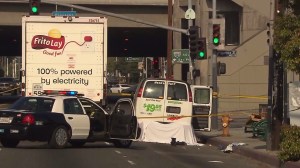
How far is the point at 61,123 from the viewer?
66.7ft

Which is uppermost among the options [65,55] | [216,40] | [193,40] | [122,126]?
[193,40]

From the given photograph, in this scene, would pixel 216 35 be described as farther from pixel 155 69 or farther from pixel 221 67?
pixel 155 69

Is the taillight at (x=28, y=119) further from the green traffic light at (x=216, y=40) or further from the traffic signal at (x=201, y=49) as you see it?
the traffic signal at (x=201, y=49)

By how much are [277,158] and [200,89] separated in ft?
40.4

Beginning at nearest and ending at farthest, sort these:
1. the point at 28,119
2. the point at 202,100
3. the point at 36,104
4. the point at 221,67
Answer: the point at 28,119 → the point at 36,104 → the point at 221,67 → the point at 202,100

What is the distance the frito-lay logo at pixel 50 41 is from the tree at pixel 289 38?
10.5m

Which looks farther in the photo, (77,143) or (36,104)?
(77,143)

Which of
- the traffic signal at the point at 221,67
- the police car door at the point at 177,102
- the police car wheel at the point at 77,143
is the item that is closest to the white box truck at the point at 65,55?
the police car door at the point at 177,102

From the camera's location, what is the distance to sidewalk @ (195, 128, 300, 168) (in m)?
17.6

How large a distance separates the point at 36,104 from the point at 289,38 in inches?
319

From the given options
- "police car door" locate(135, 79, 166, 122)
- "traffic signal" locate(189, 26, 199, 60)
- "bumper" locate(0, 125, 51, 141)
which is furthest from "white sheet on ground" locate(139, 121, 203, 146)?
"traffic signal" locate(189, 26, 199, 60)

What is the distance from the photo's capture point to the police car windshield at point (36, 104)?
2048 centimetres

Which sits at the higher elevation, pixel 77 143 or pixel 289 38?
pixel 289 38

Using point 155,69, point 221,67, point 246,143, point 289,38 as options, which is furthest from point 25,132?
point 155,69
